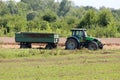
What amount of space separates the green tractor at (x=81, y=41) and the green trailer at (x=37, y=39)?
230cm

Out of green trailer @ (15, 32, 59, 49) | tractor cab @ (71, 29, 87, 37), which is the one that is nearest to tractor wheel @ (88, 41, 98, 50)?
tractor cab @ (71, 29, 87, 37)

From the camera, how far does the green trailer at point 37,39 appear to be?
36.9 meters

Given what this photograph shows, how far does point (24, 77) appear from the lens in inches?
664

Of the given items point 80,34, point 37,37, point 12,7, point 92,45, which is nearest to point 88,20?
point 37,37

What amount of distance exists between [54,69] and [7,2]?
128 m

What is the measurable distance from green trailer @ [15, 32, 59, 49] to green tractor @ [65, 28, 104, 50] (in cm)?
230

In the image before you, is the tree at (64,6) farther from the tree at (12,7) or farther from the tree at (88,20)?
the tree at (88,20)

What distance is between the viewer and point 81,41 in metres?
34.9

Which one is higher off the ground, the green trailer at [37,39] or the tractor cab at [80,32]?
the tractor cab at [80,32]

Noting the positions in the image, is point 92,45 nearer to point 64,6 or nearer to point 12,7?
point 12,7

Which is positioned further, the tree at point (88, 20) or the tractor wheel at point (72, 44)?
the tree at point (88, 20)

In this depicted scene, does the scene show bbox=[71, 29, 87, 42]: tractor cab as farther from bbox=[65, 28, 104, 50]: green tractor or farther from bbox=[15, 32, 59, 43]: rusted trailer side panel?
bbox=[15, 32, 59, 43]: rusted trailer side panel

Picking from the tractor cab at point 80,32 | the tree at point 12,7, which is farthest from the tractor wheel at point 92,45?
the tree at point 12,7

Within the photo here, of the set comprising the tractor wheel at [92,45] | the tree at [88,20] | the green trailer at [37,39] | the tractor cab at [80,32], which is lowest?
the tractor wheel at [92,45]
